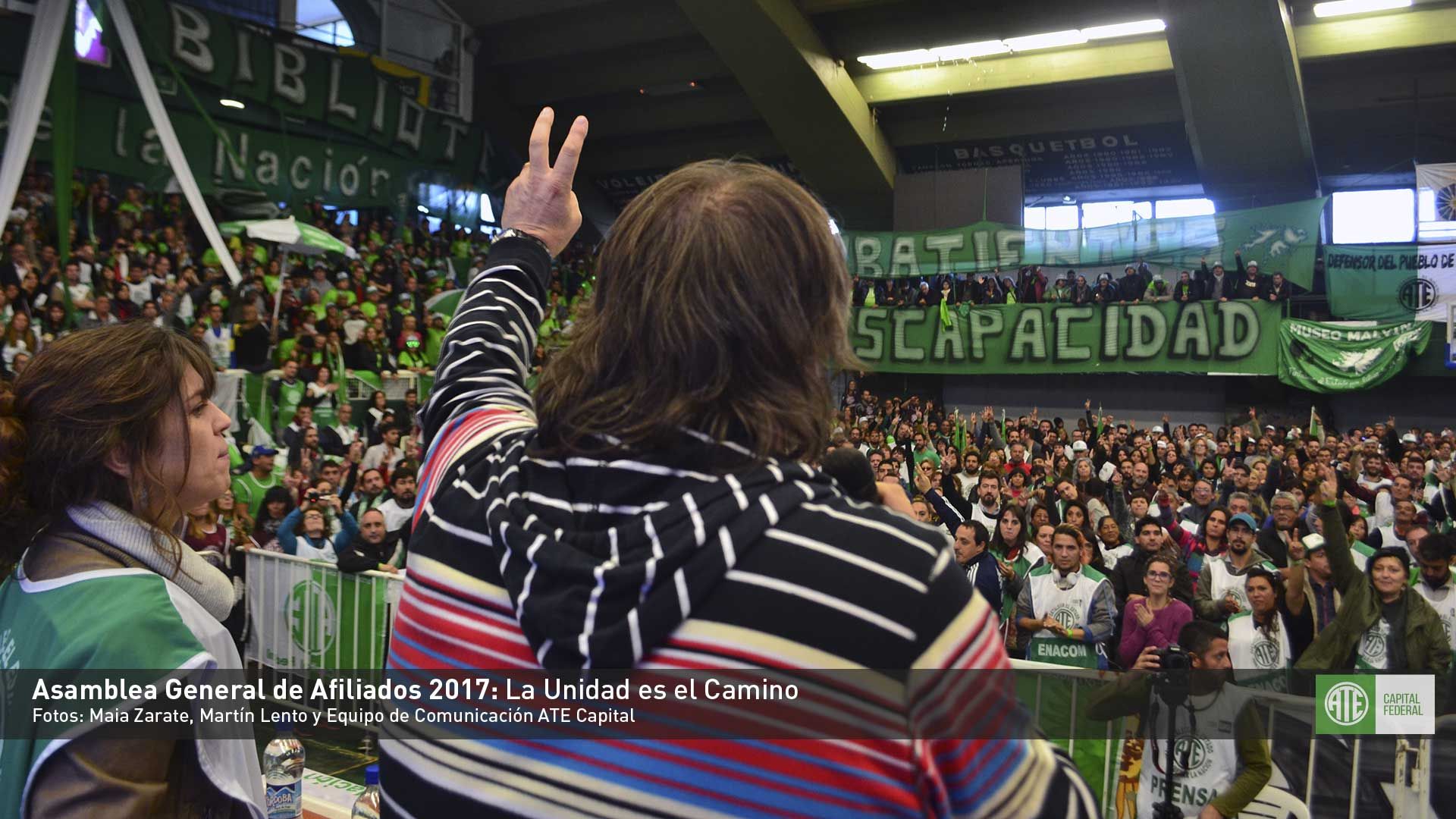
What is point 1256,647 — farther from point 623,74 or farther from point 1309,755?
point 623,74

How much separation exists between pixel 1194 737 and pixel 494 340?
3639 millimetres

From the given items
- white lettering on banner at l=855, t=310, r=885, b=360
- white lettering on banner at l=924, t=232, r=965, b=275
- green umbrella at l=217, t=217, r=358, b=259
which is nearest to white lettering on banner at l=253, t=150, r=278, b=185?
green umbrella at l=217, t=217, r=358, b=259

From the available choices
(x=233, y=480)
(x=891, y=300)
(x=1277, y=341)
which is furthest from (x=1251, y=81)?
(x=233, y=480)

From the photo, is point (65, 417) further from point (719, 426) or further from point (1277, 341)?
point (1277, 341)

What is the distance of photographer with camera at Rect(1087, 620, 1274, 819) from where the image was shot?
3.85 metres

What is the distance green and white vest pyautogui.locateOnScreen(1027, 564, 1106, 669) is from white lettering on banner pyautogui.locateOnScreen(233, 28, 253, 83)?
1732 centimetres

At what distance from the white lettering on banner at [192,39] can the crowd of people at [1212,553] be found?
13669mm

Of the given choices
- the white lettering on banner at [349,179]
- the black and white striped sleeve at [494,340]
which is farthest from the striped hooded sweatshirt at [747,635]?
the white lettering on banner at [349,179]

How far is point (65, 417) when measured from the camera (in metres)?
1.39

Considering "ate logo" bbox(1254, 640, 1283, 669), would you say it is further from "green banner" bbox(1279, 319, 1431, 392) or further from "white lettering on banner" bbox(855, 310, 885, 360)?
"white lettering on banner" bbox(855, 310, 885, 360)

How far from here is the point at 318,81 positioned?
65.5 feet

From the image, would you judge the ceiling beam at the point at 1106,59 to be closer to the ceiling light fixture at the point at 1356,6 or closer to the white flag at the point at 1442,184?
the ceiling light fixture at the point at 1356,6

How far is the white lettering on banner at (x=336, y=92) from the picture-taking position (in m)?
20.2

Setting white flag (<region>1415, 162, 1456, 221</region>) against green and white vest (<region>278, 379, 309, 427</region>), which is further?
white flag (<region>1415, 162, 1456, 221</region>)
